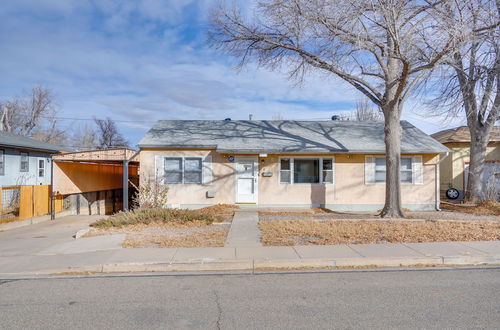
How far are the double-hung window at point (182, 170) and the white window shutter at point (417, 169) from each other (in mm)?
9302

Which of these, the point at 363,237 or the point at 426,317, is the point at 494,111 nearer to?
the point at 363,237

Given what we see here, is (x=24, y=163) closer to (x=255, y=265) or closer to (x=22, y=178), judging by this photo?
(x=22, y=178)

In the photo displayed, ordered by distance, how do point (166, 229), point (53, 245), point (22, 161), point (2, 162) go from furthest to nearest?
point (22, 161)
point (2, 162)
point (166, 229)
point (53, 245)

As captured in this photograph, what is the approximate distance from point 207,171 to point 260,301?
10.4 metres

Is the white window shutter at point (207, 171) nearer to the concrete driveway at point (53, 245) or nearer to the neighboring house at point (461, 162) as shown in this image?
the concrete driveway at point (53, 245)

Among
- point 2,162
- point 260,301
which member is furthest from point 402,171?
point 2,162

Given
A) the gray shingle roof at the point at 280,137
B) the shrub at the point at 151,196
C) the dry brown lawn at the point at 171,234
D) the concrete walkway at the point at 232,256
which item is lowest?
the concrete walkway at the point at 232,256

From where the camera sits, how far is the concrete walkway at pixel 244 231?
28.1 feet

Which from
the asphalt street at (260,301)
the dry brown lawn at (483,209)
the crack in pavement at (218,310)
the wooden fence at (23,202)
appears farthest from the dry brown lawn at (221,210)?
the dry brown lawn at (483,209)

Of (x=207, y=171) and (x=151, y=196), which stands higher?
(x=207, y=171)

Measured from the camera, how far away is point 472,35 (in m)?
10.7

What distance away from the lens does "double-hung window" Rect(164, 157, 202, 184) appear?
15.2 metres

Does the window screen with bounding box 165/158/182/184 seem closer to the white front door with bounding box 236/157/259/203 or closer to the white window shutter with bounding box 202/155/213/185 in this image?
the white window shutter with bounding box 202/155/213/185

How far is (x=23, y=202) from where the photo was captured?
14297 mm
